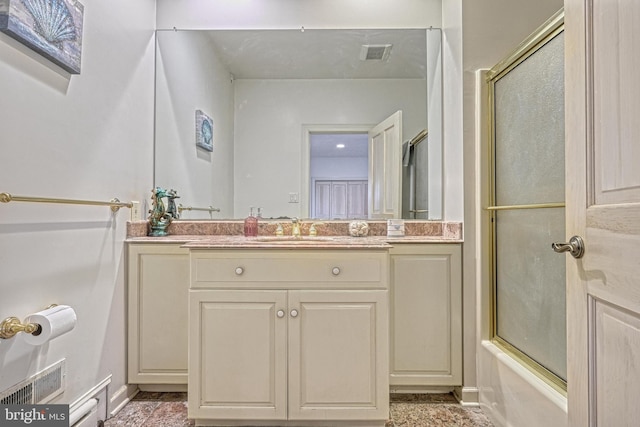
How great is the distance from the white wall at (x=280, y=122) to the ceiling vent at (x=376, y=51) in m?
0.14

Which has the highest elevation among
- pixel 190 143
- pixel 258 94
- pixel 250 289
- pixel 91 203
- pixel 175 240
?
pixel 258 94

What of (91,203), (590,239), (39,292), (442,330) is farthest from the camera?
(442,330)

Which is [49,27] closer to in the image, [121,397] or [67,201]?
[67,201]

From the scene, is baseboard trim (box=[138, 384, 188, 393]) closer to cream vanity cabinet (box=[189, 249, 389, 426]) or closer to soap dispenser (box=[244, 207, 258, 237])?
cream vanity cabinet (box=[189, 249, 389, 426])

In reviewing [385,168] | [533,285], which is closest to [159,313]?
[385,168]

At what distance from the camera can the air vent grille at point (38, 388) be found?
113cm

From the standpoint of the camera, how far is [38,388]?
123 cm

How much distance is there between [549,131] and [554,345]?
2.55 ft

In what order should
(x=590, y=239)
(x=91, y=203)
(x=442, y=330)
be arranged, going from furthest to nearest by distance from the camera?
1. (x=442, y=330)
2. (x=91, y=203)
3. (x=590, y=239)

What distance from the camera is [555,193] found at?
Result: 1286 mm

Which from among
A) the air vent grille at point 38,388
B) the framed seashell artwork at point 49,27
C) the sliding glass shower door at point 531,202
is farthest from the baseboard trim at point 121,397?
the sliding glass shower door at point 531,202

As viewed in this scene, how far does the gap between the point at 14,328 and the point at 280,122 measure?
1617 millimetres

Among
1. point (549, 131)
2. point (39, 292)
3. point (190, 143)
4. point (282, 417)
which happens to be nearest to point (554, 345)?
point (549, 131)

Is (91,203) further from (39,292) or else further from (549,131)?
(549,131)
